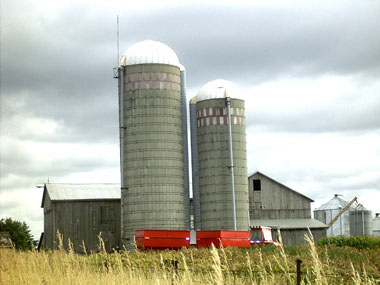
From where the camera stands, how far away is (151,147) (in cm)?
3753

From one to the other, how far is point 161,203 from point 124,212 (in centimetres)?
258

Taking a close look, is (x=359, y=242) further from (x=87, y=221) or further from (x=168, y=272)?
(x=87, y=221)

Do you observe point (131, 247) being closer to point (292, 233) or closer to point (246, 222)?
point (246, 222)

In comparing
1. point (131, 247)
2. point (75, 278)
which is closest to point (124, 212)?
point (131, 247)

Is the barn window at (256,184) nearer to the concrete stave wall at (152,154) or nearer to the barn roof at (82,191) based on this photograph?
the barn roof at (82,191)

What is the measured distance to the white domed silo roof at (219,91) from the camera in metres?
40.4

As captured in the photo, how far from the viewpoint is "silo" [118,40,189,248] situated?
3744cm

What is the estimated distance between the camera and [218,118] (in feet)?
131

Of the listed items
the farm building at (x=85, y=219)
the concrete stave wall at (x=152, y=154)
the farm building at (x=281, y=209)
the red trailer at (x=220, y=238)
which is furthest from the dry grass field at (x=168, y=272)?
the farm building at (x=281, y=209)

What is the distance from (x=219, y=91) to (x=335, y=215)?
81.1 ft

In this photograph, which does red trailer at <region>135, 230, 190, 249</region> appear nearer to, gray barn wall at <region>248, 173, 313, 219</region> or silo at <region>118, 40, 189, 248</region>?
silo at <region>118, 40, 189, 248</region>

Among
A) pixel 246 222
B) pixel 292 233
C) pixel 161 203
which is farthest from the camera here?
pixel 292 233

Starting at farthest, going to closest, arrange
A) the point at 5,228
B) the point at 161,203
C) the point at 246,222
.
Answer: the point at 5,228, the point at 246,222, the point at 161,203

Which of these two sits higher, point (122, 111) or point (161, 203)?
point (122, 111)
